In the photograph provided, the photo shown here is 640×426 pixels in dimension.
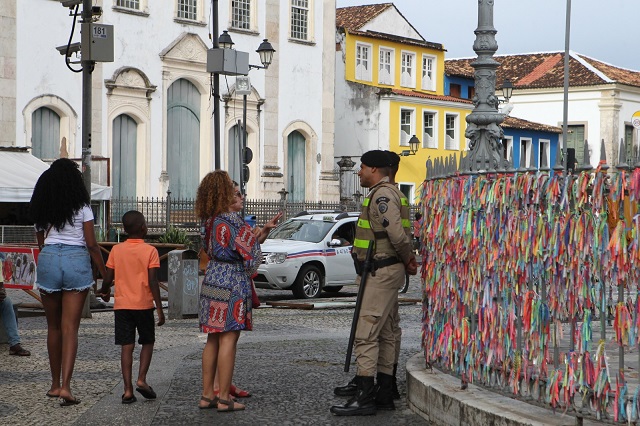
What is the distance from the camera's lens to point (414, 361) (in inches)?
382

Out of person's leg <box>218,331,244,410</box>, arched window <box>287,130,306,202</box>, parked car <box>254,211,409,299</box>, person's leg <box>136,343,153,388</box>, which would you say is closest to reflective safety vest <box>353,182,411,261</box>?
person's leg <box>218,331,244,410</box>

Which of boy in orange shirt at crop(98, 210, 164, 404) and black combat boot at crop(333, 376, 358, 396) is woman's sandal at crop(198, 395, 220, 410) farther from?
black combat boot at crop(333, 376, 358, 396)

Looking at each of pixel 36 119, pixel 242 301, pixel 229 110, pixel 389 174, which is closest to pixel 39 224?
pixel 242 301

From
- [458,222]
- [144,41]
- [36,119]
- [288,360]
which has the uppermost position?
[144,41]

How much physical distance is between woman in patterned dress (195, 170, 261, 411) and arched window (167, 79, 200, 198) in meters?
30.9

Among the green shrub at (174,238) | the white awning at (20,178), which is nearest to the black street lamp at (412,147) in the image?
the green shrub at (174,238)

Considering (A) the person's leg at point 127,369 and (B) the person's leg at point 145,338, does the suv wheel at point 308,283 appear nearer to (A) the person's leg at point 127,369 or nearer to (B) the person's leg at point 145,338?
(B) the person's leg at point 145,338

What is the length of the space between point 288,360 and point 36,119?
25.1m

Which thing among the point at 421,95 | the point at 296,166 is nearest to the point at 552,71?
the point at 421,95

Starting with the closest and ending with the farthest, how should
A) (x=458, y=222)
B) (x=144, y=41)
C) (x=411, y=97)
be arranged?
(x=458, y=222) < (x=144, y=41) < (x=411, y=97)

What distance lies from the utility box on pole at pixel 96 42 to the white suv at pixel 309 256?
225 inches

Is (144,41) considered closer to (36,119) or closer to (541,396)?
(36,119)

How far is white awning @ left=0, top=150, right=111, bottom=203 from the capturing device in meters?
28.2

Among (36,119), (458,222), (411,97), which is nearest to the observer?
(458,222)
